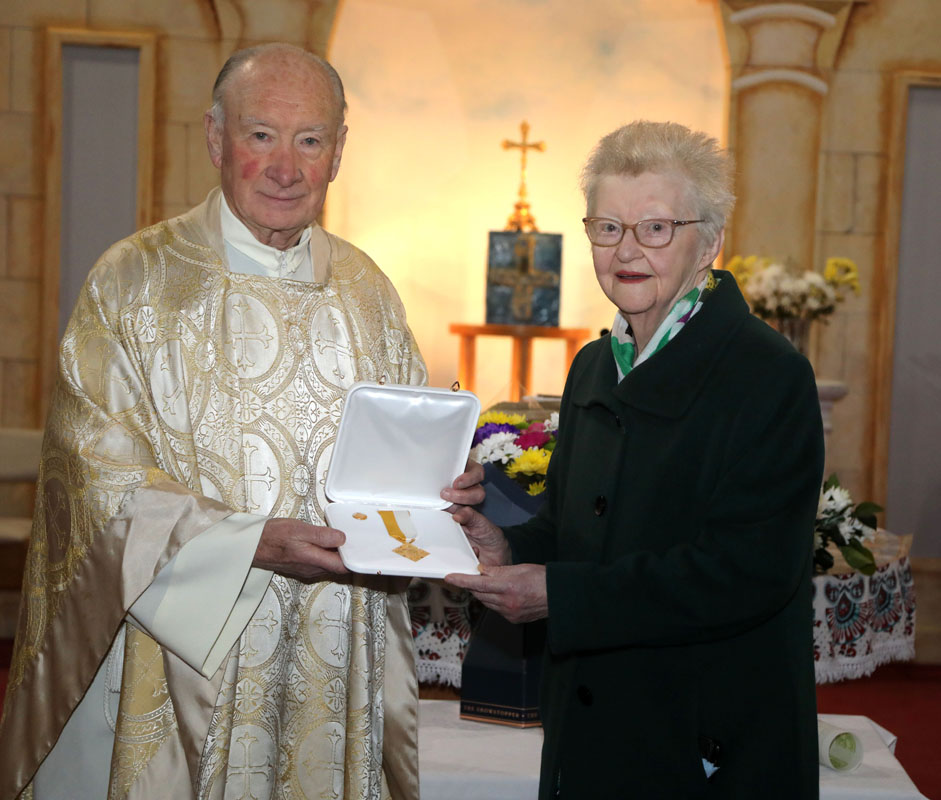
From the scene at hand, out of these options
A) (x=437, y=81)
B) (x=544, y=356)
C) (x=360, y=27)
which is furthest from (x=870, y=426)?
(x=360, y=27)

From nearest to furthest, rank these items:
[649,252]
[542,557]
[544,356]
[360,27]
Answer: [649,252] < [542,557] < [360,27] < [544,356]

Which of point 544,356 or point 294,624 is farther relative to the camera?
point 544,356

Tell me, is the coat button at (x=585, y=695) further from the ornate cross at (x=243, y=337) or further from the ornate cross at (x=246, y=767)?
the ornate cross at (x=243, y=337)

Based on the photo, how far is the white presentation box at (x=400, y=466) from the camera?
212 centimetres

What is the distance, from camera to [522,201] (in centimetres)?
756

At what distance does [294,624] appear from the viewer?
2.34 metres

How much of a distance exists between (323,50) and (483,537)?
4909mm

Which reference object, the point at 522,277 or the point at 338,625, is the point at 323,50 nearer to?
the point at 522,277

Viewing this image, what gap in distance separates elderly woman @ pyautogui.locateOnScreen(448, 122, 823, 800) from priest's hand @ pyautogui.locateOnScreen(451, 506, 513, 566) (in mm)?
262

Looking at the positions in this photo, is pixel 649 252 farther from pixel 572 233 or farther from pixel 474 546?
pixel 572 233

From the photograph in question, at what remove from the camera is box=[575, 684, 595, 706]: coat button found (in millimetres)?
1944

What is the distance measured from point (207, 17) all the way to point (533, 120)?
98.2 inches

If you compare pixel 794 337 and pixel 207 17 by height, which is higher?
pixel 207 17

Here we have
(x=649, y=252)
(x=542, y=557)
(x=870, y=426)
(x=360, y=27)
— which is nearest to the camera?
(x=649, y=252)
